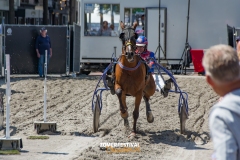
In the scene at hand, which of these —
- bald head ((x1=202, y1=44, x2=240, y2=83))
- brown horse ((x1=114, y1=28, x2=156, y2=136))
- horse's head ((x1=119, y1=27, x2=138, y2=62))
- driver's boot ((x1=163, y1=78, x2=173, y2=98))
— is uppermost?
bald head ((x1=202, y1=44, x2=240, y2=83))

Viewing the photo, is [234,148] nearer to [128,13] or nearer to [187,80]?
[187,80]

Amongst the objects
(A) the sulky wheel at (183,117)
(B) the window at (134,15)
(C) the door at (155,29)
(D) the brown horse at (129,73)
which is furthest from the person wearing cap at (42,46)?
(D) the brown horse at (129,73)

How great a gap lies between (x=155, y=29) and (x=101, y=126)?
44.2 ft

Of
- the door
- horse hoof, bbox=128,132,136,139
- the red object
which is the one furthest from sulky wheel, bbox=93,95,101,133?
the door

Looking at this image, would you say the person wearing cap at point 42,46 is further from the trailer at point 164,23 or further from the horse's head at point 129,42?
the horse's head at point 129,42

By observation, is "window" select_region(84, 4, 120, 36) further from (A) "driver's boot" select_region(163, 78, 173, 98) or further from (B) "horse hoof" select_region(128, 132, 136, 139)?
(B) "horse hoof" select_region(128, 132, 136, 139)

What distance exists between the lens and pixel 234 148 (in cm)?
333

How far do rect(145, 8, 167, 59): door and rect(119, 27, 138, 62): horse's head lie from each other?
47.4 ft

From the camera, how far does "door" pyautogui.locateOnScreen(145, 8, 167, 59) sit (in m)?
25.7

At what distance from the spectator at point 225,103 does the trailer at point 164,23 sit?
22024 mm

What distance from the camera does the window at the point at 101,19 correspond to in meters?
25.8

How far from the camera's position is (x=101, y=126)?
1273 cm

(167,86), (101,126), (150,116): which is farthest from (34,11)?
(150,116)

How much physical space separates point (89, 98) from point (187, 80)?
5.66 m
